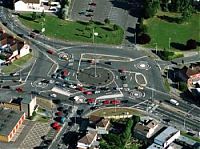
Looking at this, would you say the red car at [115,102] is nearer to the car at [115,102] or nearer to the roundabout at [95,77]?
the car at [115,102]

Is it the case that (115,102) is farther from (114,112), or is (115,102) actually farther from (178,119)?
(178,119)

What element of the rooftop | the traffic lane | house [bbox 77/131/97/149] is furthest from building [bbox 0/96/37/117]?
the traffic lane

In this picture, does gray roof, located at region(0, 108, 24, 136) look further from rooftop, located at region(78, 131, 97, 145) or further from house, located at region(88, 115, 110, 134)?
house, located at region(88, 115, 110, 134)

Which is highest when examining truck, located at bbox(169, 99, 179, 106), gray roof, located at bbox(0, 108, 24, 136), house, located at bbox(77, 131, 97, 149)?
truck, located at bbox(169, 99, 179, 106)

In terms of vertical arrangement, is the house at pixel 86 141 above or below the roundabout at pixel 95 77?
below

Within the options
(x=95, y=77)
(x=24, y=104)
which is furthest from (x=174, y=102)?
(x=24, y=104)

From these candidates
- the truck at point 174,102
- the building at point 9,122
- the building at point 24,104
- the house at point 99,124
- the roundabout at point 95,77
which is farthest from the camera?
the roundabout at point 95,77

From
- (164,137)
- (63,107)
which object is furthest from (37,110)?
(164,137)

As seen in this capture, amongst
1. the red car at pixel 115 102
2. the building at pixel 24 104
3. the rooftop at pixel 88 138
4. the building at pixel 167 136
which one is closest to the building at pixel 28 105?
the building at pixel 24 104
